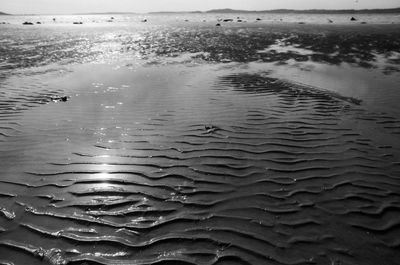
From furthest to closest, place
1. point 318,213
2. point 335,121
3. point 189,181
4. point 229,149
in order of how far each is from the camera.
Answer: point 335,121, point 229,149, point 189,181, point 318,213

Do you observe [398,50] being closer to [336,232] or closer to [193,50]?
[193,50]

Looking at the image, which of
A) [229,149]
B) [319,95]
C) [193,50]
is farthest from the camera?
[193,50]

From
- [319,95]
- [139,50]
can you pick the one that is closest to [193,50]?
[139,50]

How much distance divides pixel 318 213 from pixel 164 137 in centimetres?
422

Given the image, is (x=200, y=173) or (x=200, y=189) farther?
(x=200, y=173)

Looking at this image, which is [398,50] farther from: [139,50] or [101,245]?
[101,245]

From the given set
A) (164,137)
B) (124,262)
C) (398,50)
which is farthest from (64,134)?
(398,50)

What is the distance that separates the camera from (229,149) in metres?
7.24

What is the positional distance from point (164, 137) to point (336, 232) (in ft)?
15.2

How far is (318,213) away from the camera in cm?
508

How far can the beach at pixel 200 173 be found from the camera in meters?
4.45

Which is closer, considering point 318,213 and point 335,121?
point 318,213

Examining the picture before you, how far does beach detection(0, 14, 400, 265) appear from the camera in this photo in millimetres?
4449

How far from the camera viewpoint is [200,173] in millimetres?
6254
